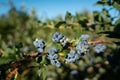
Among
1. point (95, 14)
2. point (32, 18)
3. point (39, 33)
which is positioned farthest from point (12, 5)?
point (95, 14)

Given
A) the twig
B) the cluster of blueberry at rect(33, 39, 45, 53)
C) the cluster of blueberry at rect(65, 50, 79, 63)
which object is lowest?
the twig

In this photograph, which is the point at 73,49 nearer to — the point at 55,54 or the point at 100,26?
the point at 55,54

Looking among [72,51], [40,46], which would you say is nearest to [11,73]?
[40,46]

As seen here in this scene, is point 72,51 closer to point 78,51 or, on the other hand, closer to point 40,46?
point 78,51

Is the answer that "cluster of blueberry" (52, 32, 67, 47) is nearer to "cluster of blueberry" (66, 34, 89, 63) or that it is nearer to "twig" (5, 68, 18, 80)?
"cluster of blueberry" (66, 34, 89, 63)

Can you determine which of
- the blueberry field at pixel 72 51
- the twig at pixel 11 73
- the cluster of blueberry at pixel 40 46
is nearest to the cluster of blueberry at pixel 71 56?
the blueberry field at pixel 72 51

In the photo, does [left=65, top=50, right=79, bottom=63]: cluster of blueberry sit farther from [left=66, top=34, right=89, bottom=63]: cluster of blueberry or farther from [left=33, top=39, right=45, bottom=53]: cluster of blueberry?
[left=33, top=39, right=45, bottom=53]: cluster of blueberry

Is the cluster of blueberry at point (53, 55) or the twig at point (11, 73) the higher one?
the cluster of blueberry at point (53, 55)

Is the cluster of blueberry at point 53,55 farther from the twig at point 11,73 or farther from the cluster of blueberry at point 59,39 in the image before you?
the twig at point 11,73

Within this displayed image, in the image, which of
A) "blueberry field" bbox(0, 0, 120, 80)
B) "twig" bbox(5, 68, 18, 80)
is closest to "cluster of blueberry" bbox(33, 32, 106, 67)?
"blueberry field" bbox(0, 0, 120, 80)

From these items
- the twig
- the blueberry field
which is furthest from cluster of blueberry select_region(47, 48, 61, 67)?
the twig

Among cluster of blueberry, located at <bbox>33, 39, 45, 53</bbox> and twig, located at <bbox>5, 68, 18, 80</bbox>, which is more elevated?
cluster of blueberry, located at <bbox>33, 39, 45, 53</bbox>
